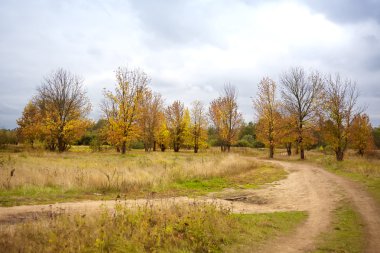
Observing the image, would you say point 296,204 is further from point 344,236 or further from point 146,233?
point 146,233

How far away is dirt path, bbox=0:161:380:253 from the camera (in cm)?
884

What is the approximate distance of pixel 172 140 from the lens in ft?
198

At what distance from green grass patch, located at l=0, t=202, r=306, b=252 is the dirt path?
2.86 feet

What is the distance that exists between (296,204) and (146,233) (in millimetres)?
8836

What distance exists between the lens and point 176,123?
61.2 meters

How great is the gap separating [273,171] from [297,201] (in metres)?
10.5

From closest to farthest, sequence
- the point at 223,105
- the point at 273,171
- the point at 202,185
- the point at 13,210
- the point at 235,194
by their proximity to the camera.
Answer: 1. the point at 13,210
2. the point at 235,194
3. the point at 202,185
4. the point at 273,171
5. the point at 223,105

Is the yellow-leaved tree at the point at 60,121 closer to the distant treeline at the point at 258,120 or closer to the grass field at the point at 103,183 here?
the distant treeline at the point at 258,120

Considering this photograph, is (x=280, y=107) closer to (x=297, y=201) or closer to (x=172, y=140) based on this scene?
(x=172, y=140)

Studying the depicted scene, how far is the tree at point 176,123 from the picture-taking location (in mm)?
60250

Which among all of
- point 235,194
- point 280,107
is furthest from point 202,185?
point 280,107

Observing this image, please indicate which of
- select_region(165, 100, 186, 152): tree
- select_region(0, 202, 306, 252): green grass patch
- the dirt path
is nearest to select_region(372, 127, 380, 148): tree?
select_region(165, 100, 186, 152): tree

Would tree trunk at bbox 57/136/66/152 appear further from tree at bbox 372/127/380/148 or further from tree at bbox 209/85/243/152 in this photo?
tree at bbox 372/127/380/148

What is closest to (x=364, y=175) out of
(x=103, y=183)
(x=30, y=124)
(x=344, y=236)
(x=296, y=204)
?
(x=296, y=204)
